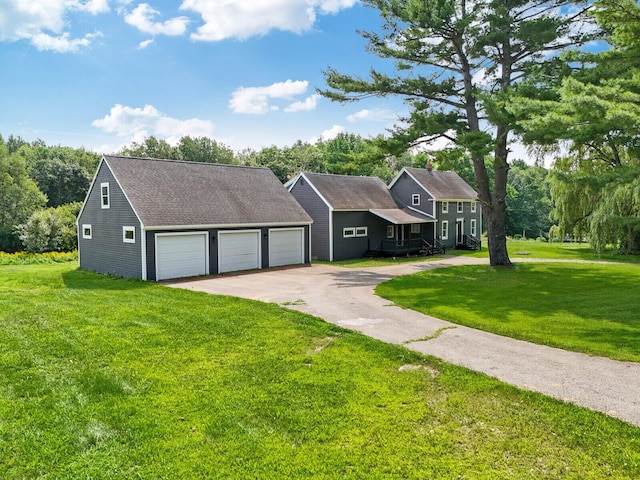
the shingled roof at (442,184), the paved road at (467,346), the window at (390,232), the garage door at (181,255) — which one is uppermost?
the shingled roof at (442,184)

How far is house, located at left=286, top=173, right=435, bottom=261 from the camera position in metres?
27.2

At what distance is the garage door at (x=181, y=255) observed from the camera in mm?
18297

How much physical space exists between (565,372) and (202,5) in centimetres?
1528

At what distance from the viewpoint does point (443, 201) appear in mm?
33812

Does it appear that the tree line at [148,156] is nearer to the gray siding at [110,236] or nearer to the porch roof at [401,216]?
the porch roof at [401,216]

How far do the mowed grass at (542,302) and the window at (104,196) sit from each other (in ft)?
42.3

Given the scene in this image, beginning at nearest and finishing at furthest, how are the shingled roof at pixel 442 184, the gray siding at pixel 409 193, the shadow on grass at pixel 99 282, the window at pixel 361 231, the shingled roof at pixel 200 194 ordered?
the shadow on grass at pixel 99 282 < the shingled roof at pixel 200 194 < the window at pixel 361 231 < the gray siding at pixel 409 193 < the shingled roof at pixel 442 184

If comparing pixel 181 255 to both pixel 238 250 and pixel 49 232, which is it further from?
pixel 49 232

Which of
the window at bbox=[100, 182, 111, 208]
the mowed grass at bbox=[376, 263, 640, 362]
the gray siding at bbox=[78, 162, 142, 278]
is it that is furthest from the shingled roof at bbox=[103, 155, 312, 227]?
the mowed grass at bbox=[376, 263, 640, 362]

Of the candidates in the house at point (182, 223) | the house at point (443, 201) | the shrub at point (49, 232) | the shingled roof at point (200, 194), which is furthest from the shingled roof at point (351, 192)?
the shrub at point (49, 232)

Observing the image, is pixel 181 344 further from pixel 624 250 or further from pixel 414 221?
pixel 624 250

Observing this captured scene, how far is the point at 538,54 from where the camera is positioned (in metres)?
20.1

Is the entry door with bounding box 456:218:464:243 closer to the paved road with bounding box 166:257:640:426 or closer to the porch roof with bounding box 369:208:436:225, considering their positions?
the porch roof with bounding box 369:208:436:225

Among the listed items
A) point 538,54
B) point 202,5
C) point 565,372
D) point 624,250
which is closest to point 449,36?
point 538,54
